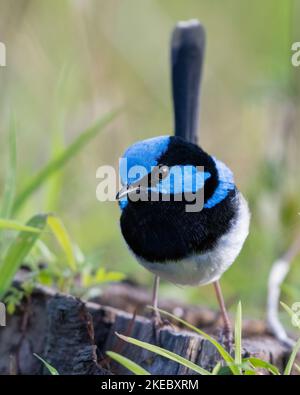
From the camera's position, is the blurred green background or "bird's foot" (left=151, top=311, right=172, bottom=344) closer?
"bird's foot" (left=151, top=311, right=172, bottom=344)

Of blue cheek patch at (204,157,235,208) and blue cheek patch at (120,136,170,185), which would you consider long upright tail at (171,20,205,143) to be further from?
blue cheek patch at (120,136,170,185)

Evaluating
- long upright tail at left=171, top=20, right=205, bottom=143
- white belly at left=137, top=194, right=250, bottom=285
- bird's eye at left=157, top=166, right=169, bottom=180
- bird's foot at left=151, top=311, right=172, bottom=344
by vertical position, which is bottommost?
bird's foot at left=151, top=311, right=172, bottom=344

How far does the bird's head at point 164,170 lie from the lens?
8.97ft

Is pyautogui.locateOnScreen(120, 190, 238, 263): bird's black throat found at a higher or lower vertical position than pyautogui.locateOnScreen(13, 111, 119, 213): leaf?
lower

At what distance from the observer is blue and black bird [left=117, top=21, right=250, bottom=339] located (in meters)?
2.76

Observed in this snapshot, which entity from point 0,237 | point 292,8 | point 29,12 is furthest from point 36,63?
point 0,237

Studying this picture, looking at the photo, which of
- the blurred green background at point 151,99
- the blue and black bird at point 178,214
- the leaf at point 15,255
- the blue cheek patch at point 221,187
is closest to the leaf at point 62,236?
the leaf at point 15,255

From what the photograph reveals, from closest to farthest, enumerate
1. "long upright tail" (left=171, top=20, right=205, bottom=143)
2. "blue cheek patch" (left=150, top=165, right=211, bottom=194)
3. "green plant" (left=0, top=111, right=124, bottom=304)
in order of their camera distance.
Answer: "blue cheek patch" (left=150, top=165, right=211, bottom=194), "green plant" (left=0, top=111, right=124, bottom=304), "long upright tail" (left=171, top=20, right=205, bottom=143)

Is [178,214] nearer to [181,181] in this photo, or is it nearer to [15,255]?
[181,181]

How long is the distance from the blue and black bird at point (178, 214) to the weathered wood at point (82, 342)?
25 centimetres

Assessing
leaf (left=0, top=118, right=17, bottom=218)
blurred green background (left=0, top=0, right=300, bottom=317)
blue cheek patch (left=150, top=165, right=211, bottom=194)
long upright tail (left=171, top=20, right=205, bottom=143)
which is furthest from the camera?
blurred green background (left=0, top=0, right=300, bottom=317)

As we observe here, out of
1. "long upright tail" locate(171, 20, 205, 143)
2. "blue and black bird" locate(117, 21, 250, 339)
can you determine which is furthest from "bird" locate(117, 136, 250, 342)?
"long upright tail" locate(171, 20, 205, 143)

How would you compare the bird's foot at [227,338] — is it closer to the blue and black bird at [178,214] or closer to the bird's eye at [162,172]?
the blue and black bird at [178,214]

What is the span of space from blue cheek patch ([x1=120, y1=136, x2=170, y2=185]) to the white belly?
36 centimetres
